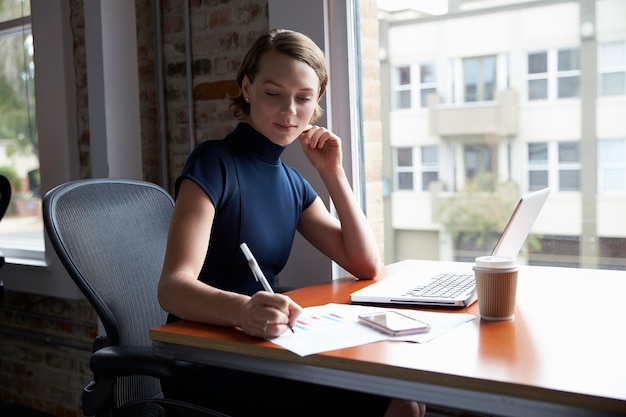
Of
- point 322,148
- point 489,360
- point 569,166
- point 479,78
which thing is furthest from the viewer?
point 479,78

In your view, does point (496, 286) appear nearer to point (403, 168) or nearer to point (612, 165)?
point (612, 165)

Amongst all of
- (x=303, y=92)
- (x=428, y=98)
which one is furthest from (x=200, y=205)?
(x=428, y=98)

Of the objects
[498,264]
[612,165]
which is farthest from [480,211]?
[498,264]

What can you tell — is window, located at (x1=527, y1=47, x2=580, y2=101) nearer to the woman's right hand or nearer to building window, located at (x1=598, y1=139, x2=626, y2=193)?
building window, located at (x1=598, y1=139, x2=626, y2=193)

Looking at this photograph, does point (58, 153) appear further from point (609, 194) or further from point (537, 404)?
point (537, 404)

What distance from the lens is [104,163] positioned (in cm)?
281

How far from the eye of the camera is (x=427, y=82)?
2.36m

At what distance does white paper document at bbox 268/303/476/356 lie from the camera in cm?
121

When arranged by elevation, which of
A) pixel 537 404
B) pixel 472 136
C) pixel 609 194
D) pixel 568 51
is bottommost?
pixel 537 404

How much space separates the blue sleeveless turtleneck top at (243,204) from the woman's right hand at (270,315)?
0.45m

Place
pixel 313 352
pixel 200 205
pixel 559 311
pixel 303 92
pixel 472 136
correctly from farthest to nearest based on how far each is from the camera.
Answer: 1. pixel 472 136
2. pixel 303 92
3. pixel 200 205
4. pixel 559 311
5. pixel 313 352

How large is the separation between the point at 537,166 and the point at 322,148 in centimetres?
69

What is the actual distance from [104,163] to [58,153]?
438mm

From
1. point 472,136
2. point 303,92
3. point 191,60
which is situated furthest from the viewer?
point 191,60
